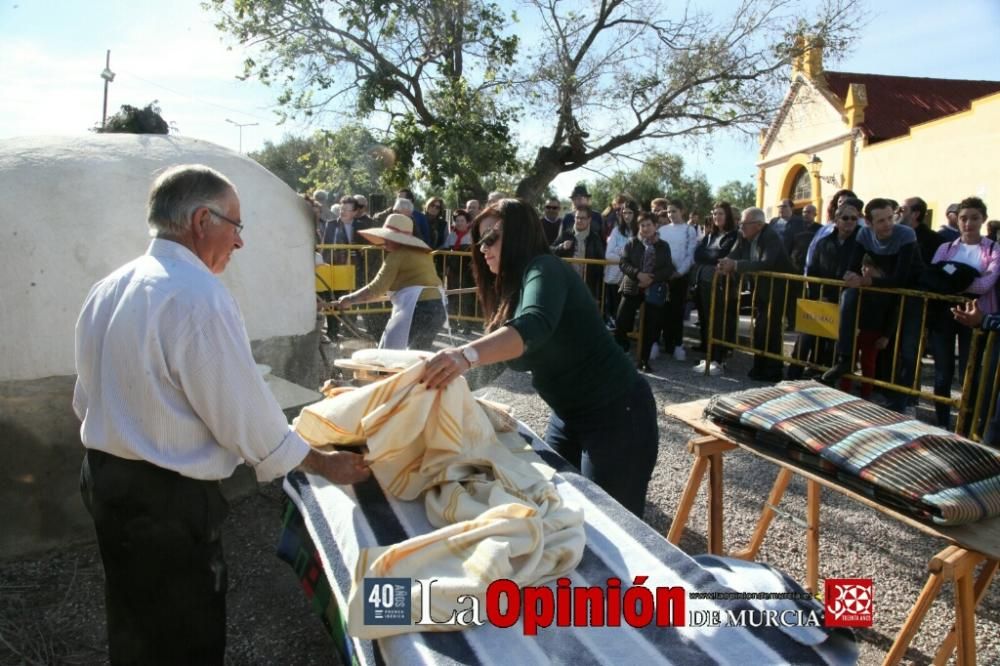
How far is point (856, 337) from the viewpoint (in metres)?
6.12

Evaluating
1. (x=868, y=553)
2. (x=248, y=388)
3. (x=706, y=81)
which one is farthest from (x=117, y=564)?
(x=706, y=81)

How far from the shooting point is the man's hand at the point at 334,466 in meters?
2.10

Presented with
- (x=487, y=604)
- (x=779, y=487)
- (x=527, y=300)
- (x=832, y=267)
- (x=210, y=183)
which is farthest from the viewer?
(x=832, y=267)

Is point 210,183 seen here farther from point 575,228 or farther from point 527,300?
point 575,228

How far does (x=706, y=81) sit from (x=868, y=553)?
45.9 ft

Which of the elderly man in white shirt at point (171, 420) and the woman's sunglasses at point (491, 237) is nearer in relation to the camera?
the elderly man in white shirt at point (171, 420)

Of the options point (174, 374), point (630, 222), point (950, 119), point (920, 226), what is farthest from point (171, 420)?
point (950, 119)

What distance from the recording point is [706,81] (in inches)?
601

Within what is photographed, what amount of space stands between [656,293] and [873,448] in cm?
580

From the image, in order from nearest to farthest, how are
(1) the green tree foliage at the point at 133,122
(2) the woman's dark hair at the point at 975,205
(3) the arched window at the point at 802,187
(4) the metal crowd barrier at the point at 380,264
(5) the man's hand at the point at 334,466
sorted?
(5) the man's hand at the point at 334,466
(1) the green tree foliage at the point at 133,122
(2) the woman's dark hair at the point at 975,205
(4) the metal crowd barrier at the point at 380,264
(3) the arched window at the point at 802,187

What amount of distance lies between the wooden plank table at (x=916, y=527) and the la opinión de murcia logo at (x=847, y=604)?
14 cm

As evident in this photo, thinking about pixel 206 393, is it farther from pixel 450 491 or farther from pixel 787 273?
pixel 787 273

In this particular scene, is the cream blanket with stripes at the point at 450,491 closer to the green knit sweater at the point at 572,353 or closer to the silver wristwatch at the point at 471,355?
the silver wristwatch at the point at 471,355

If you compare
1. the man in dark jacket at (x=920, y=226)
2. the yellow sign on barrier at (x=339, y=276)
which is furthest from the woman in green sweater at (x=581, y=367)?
the yellow sign on barrier at (x=339, y=276)
